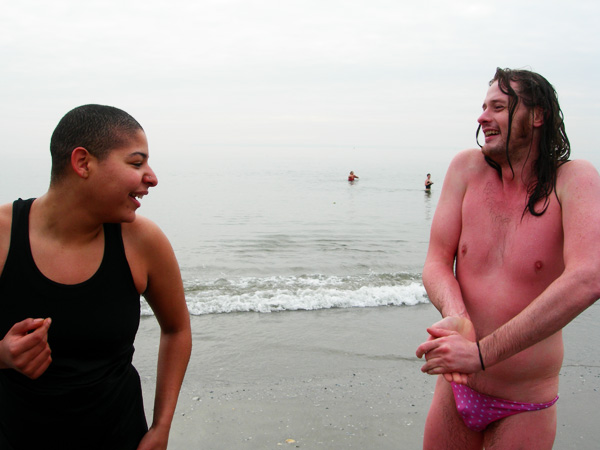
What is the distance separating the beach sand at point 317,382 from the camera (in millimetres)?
4691

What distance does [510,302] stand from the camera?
263 cm

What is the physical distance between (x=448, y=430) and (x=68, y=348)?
74.5 inches

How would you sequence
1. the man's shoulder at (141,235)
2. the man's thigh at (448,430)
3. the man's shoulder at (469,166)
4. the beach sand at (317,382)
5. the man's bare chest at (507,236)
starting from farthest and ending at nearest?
the beach sand at (317,382)
the man's shoulder at (469,166)
the man's thigh at (448,430)
the man's bare chest at (507,236)
the man's shoulder at (141,235)

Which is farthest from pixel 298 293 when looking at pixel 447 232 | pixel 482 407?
pixel 482 407

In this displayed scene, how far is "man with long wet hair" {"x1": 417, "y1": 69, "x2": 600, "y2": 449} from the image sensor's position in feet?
8.23

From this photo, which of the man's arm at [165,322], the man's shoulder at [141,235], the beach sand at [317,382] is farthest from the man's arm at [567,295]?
the beach sand at [317,382]

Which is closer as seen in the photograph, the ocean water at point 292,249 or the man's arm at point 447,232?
the man's arm at point 447,232

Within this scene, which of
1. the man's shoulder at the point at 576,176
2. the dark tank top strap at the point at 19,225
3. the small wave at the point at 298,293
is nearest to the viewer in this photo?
the dark tank top strap at the point at 19,225

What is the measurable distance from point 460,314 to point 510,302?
0.28m

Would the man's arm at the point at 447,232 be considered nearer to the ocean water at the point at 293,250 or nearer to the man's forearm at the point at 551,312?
the man's forearm at the point at 551,312

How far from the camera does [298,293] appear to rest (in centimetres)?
991

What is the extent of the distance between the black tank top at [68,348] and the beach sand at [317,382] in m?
2.65

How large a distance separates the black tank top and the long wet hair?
6.25ft

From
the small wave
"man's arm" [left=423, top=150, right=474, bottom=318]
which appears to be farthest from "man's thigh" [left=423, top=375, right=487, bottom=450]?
the small wave
